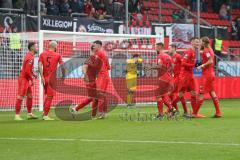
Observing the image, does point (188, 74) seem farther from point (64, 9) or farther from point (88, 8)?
point (88, 8)

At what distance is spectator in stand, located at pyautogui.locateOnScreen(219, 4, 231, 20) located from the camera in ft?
132

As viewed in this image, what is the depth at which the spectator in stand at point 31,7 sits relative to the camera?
2764 cm

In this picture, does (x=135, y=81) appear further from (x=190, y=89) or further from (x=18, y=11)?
(x=190, y=89)

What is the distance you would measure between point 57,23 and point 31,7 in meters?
1.64

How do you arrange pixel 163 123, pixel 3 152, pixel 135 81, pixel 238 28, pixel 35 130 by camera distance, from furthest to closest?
pixel 238 28, pixel 135 81, pixel 163 123, pixel 35 130, pixel 3 152

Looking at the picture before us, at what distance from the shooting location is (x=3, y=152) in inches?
422

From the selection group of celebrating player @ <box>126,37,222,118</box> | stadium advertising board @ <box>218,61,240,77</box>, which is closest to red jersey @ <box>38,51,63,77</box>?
group of celebrating player @ <box>126,37,222,118</box>

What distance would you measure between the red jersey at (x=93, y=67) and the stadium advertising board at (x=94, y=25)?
8858 mm

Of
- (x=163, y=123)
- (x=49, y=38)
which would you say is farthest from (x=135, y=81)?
(x=163, y=123)

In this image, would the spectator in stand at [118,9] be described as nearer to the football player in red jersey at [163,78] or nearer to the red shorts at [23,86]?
the football player in red jersey at [163,78]

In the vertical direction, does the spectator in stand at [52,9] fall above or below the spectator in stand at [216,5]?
below

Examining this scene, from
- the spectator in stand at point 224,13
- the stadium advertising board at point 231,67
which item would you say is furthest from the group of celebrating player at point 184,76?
the spectator in stand at point 224,13

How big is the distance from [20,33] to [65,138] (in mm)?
12494

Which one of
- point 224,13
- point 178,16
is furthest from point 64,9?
point 224,13
